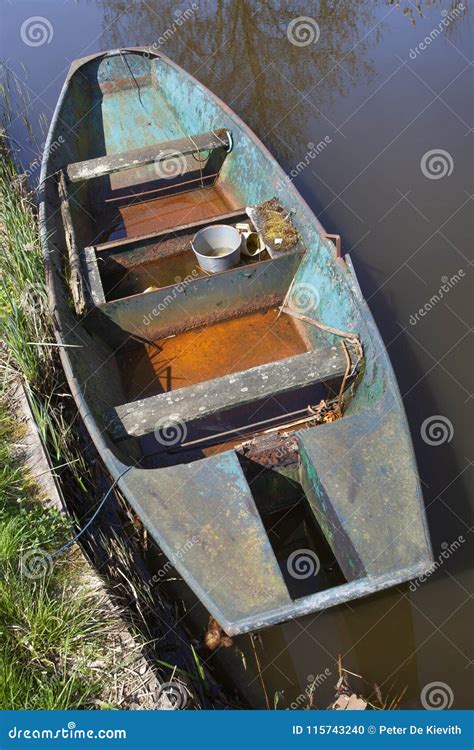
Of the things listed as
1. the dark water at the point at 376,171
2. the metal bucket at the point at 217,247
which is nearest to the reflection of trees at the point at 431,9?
the dark water at the point at 376,171

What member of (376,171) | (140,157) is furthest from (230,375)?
(376,171)

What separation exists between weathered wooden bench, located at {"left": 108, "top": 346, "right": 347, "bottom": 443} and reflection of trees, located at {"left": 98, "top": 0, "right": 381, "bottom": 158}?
12.9 ft

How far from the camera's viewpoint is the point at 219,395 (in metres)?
3.04

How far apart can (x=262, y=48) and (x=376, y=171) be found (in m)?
3.40

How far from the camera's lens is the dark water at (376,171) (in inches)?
118

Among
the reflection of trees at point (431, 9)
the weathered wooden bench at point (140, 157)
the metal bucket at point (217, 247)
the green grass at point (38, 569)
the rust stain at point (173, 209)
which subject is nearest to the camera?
the green grass at point (38, 569)

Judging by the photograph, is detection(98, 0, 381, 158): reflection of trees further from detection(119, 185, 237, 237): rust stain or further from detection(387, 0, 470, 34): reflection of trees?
detection(119, 185, 237, 237): rust stain

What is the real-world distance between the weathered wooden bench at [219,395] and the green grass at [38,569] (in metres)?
0.53

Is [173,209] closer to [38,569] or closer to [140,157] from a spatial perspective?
[140,157]

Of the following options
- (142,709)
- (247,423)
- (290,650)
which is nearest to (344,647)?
(290,650)

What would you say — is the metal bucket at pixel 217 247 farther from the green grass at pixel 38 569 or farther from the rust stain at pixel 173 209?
the green grass at pixel 38 569

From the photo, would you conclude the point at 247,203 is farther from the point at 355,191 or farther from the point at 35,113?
the point at 35,113

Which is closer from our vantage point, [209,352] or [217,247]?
[209,352]

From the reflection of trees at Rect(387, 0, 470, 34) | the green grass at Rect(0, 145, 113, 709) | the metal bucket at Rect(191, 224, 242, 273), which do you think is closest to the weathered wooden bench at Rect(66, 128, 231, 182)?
the metal bucket at Rect(191, 224, 242, 273)
